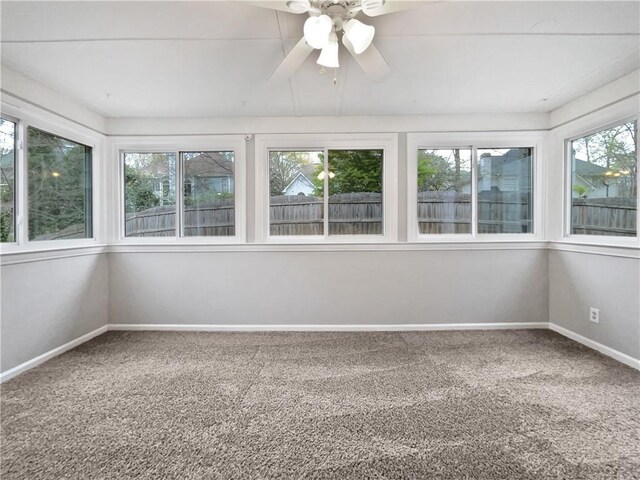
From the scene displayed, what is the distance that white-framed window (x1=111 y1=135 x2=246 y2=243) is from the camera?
3482 mm

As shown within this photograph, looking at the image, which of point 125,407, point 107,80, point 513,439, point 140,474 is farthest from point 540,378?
point 107,80

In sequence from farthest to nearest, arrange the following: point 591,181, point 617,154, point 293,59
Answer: point 591,181
point 617,154
point 293,59

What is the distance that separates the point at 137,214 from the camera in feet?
11.6

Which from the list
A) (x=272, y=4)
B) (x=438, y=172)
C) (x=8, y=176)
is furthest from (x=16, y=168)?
(x=438, y=172)

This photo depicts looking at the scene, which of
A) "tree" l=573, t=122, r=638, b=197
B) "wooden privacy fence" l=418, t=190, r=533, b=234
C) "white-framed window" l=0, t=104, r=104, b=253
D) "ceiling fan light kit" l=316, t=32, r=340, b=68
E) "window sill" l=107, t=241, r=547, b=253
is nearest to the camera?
"ceiling fan light kit" l=316, t=32, r=340, b=68

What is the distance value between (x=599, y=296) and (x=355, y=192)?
8.13ft

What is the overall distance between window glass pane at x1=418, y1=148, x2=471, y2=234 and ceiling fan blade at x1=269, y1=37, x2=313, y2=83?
195 cm

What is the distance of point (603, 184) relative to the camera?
112 inches

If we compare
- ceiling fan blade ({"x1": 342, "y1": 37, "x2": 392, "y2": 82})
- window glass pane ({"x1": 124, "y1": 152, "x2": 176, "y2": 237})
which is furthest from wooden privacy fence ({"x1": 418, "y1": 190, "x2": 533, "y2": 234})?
window glass pane ({"x1": 124, "y1": 152, "x2": 176, "y2": 237})

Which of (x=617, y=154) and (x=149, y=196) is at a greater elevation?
(x=617, y=154)

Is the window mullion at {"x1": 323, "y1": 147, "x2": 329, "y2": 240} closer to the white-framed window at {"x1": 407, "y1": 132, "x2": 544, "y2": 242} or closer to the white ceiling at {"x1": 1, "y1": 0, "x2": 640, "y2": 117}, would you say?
the white ceiling at {"x1": 1, "y1": 0, "x2": 640, "y2": 117}

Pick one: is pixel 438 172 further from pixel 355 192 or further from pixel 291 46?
pixel 291 46

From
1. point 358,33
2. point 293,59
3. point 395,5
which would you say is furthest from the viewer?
point 293,59

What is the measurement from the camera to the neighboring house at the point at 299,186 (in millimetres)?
3502
